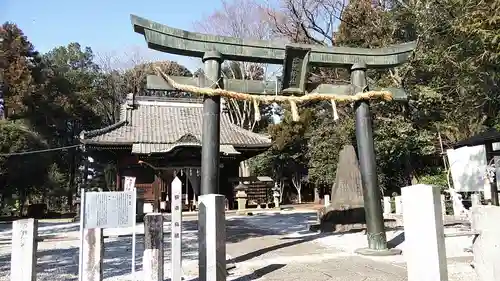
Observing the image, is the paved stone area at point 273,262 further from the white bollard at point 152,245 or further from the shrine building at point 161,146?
the shrine building at point 161,146

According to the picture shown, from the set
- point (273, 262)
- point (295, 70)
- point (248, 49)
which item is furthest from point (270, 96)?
point (273, 262)

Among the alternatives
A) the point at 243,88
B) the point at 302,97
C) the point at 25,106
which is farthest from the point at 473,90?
the point at 25,106

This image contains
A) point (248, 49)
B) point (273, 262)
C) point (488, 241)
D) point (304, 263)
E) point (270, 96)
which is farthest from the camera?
point (270, 96)

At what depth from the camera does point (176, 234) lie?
5480 millimetres

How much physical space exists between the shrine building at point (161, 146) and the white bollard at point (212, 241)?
39.0 feet

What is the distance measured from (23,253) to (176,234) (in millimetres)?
1809

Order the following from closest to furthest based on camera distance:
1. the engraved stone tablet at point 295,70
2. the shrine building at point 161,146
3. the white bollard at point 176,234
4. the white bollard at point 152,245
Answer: the white bollard at point 176,234, the white bollard at point 152,245, the engraved stone tablet at point 295,70, the shrine building at point 161,146

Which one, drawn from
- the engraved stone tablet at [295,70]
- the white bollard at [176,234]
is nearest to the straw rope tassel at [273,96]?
the engraved stone tablet at [295,70]

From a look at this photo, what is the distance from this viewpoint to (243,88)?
7.67 metres

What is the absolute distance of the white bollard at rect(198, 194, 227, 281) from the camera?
5176 millimetres

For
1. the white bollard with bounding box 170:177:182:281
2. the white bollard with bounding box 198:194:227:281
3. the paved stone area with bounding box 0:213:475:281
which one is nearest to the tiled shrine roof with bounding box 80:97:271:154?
the paved stone area with bounding box 0:213:475:281

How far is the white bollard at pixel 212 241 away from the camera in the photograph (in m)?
5.18

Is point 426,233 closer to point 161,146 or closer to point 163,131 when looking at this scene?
point 161,146

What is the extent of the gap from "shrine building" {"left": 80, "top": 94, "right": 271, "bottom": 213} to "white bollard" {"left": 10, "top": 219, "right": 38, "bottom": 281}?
11990mm
